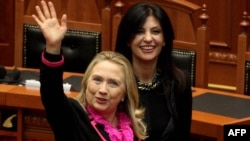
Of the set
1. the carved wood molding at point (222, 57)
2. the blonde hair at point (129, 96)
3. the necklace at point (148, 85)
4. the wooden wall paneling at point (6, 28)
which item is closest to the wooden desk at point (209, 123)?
the necklace at point (148, 85)

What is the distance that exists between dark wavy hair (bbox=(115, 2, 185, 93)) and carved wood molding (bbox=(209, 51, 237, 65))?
218 cm

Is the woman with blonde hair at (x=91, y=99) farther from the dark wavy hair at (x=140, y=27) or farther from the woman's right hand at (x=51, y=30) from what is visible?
the dark wavy hair at (x=140, y=27)

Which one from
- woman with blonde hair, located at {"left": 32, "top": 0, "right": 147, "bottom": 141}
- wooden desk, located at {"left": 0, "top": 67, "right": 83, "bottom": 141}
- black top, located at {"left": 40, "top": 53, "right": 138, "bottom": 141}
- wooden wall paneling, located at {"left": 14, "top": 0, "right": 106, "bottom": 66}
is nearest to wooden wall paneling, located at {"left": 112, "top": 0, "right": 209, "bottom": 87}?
wooden wall paneling, located at {"left": 14, "top": 0, "right": 106, "bottom": 66}

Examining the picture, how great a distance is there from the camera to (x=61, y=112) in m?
1.79

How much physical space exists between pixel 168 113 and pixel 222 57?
2275mm

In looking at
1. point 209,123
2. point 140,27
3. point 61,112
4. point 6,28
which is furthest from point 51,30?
point 6,28

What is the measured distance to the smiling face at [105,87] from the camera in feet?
6.16

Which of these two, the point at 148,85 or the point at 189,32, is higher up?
the point at 189,32

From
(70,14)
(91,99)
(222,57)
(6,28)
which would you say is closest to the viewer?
(91,99)

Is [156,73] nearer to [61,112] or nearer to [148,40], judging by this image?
[148,40]

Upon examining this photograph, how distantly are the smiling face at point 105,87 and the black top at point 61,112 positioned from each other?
2.0 inches

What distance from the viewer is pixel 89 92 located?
1.89 m

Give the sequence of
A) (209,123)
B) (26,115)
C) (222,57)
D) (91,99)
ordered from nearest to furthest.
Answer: (91,99) → (209,123) → (26,115) → (222,57)

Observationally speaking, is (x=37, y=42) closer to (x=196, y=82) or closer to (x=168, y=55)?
(x=196, y=82)
